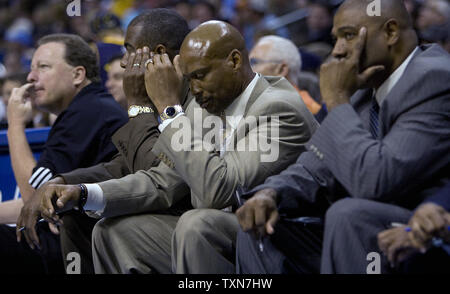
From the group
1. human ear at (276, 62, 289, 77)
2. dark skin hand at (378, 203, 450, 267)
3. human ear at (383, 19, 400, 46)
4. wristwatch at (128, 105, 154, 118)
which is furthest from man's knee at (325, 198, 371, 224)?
human ear at (276, 62, 289, 77)

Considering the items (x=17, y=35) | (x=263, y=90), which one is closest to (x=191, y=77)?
(x=263, y=90)

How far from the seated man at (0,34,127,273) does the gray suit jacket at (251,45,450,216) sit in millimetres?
1464

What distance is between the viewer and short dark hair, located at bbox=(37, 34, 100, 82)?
4160 millimetres

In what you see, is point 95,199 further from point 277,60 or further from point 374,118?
point 277,60

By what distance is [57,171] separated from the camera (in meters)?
3.67

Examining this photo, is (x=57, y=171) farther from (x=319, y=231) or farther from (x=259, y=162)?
(x=319, y=231)

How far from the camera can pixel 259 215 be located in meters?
2.36

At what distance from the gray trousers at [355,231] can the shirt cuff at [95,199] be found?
3.42 ft

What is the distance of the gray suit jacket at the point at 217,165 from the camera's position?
2.68 m
